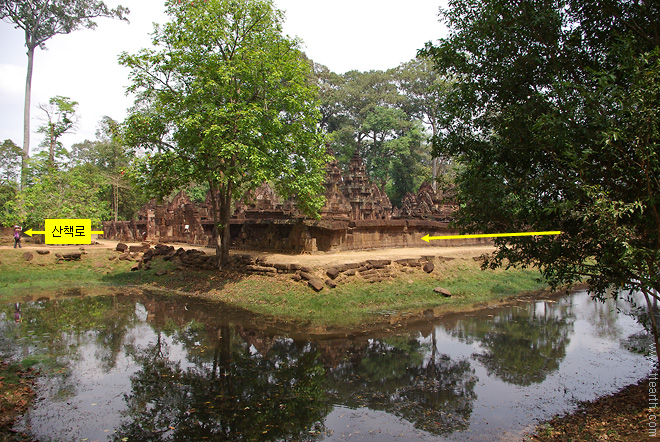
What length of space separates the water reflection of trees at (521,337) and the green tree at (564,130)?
1.91m

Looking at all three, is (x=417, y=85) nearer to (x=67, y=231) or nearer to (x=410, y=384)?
(x=67, y=231)

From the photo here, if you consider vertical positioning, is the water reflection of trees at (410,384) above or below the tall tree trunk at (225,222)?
below

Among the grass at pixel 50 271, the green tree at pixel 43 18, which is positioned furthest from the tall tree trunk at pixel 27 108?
the grass at pixel 50 271

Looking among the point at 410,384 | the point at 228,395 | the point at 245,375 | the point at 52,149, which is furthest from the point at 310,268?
the point at 52,149

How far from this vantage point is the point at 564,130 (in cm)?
576

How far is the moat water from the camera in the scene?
5605mm

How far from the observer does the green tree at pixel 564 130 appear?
5.36 metres

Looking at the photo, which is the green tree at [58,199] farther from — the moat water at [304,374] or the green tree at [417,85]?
the green tree at [417,85]

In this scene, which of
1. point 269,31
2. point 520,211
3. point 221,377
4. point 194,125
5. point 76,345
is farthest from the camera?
point 269,31

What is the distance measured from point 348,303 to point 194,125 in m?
7.33

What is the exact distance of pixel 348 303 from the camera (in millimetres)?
12477

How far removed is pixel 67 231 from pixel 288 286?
653 inches

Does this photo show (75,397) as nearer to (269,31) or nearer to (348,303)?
(348,303)

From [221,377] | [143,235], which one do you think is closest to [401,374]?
[221,377]
